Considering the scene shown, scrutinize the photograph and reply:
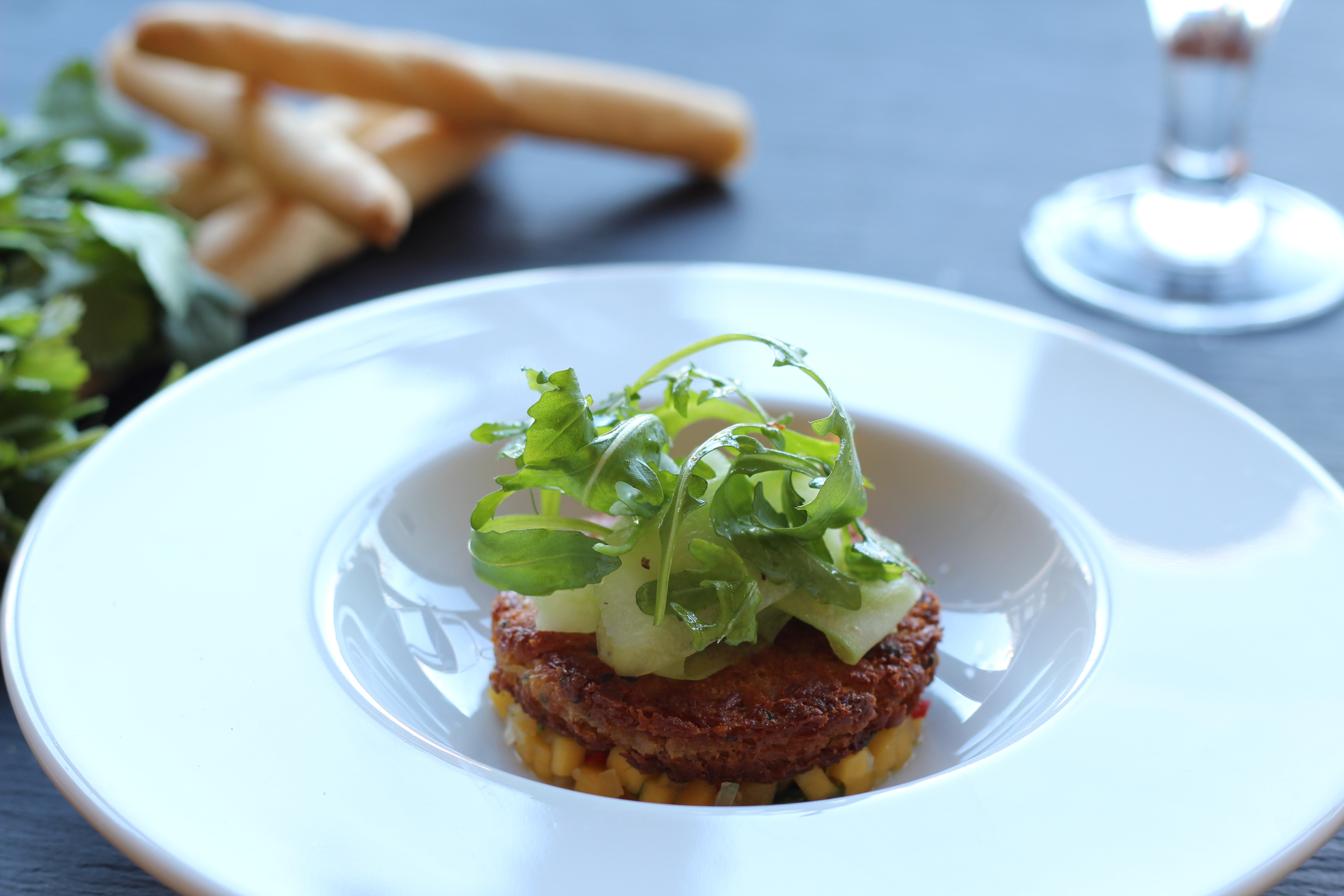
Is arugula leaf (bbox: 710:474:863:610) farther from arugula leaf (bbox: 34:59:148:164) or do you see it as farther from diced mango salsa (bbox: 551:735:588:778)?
arugula leaf (bbox: 34:59:148:164)

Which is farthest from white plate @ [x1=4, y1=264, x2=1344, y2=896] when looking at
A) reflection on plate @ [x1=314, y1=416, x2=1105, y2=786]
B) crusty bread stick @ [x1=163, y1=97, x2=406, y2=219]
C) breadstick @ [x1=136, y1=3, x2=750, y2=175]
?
crusty bread stick @ [x1=163, y1=97, x2=406, y2=219]

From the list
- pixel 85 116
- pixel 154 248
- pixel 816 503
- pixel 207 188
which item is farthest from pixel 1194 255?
pixel 85 116

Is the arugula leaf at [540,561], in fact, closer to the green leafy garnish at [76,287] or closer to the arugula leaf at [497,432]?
the arugula leaf at [497,432]

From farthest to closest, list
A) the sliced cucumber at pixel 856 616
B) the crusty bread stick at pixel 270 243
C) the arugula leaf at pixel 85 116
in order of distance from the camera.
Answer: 1. the arugula leaf at pixel 85 116
2. the crusty bread stick at pixel 270 243
3. the sliced cucumber at pixel 856 616

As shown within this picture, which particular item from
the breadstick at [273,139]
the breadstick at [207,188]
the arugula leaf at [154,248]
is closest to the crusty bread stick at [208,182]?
the breadstick at [207,188]

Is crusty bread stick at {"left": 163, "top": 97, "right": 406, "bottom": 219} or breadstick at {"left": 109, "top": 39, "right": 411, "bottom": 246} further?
crusty bread stick at {"left": 163, "top": 97, "right": 406, "bottom": 219}

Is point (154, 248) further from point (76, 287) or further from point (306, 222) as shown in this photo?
point (306, 222)

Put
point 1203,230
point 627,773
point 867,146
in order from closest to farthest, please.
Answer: point 627,773 → point 1203,230 → point 867,146
